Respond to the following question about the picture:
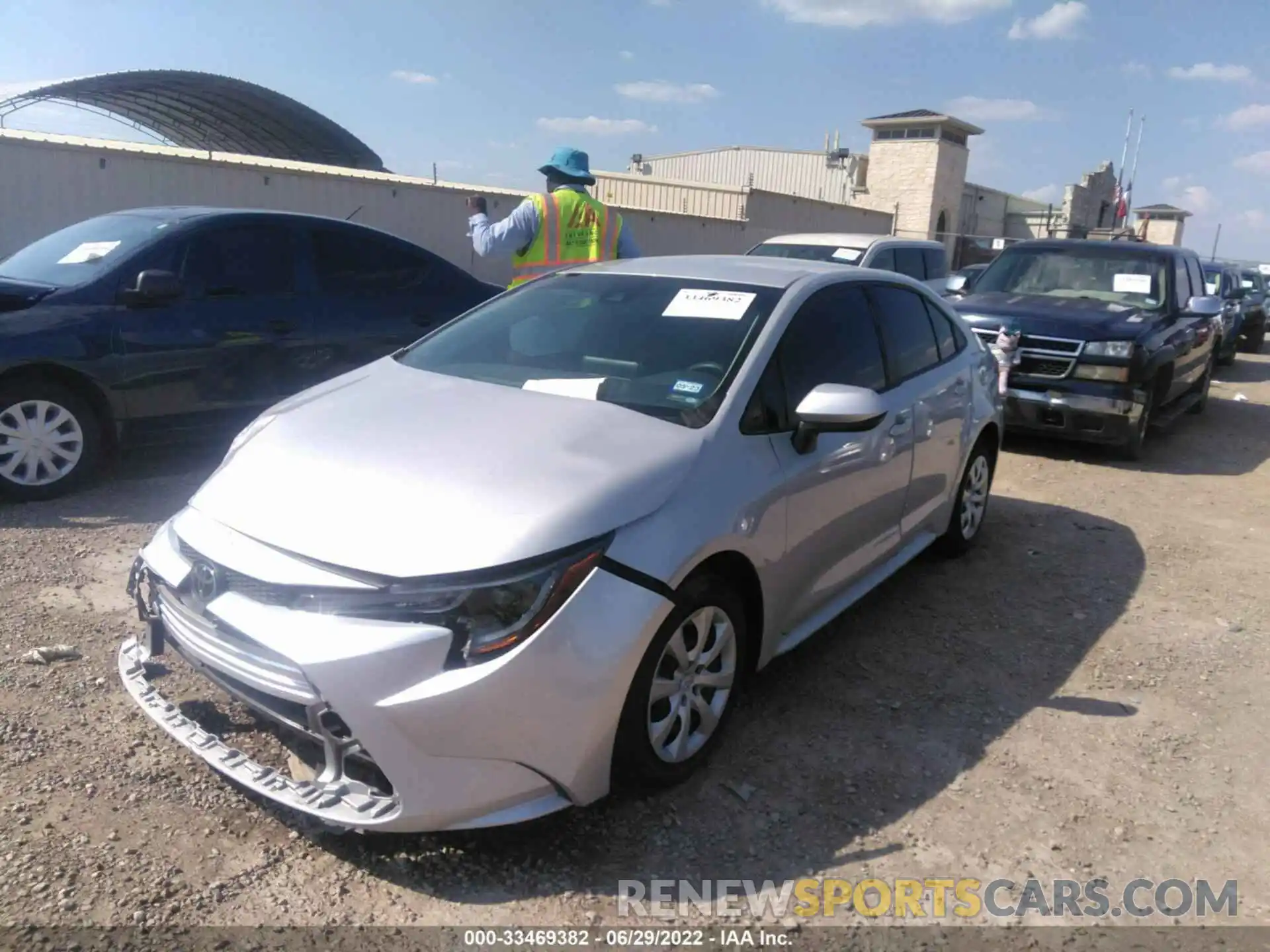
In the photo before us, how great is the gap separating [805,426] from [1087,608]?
7.88 ft

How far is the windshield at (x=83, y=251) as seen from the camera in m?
5.64

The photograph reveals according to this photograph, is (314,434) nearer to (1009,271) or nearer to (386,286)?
(386,286)

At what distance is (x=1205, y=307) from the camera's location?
8.34 m

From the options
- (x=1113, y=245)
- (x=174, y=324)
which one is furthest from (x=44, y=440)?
(x=1113, y=245)

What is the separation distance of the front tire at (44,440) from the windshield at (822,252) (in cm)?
714

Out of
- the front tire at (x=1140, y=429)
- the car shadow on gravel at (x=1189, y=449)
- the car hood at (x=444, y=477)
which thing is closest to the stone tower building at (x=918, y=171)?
the car shadow on gravel at (x=1189, y=449)

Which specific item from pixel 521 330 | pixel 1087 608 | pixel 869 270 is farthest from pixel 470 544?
pixel 1087 608

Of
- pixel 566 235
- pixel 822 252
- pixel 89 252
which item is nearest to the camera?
pixel 89 252

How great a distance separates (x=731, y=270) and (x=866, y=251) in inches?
286

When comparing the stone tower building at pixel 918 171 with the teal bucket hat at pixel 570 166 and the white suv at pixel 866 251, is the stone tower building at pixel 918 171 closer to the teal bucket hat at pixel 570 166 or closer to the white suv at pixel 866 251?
the white suv at pixel 866 251

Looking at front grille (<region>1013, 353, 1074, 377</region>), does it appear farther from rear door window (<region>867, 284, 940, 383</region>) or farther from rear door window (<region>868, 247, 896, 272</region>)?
rear door window (<region>867, 284, 940, 383</region>)

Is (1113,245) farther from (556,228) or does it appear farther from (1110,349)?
(556,228)

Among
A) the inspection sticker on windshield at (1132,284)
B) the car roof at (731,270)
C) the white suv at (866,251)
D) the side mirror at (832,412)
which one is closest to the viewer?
the side mirror at (832,412)

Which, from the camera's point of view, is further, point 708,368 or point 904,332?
point 904,332
